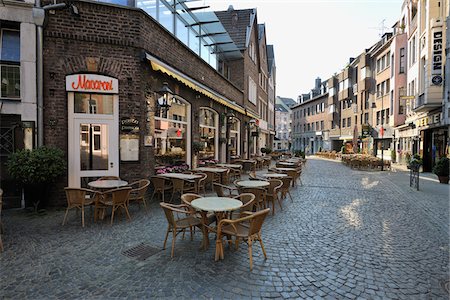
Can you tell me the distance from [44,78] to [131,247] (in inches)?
206

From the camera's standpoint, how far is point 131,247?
457 cm

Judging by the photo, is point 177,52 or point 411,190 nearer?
point 177,52

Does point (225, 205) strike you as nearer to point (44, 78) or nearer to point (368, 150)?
point (44, 78)

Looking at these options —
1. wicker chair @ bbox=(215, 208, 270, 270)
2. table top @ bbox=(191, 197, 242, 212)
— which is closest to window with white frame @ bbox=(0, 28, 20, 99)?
table top @ bbox=(191, 197, 242, 212)

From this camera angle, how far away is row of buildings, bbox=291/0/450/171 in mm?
15227

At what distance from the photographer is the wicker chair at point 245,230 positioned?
3.88 metres

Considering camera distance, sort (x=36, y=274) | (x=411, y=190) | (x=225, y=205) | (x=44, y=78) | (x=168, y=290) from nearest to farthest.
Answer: (x=168, y=290), (x=36, y=274), (x=225, y=205), (x=44, y=78), (x=411, y=190)

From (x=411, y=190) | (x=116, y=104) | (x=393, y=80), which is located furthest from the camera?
(x=393, y=80)

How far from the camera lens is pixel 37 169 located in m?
6.20

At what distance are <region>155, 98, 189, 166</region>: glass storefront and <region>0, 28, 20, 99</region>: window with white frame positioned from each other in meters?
3.83

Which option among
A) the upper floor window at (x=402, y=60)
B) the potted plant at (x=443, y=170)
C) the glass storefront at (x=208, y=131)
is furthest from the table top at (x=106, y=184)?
the upper floor window at (x=402, y=60)

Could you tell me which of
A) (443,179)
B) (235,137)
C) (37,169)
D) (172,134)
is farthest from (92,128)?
(443,179)

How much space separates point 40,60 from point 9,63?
3.09ft

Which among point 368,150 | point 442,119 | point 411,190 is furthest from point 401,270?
point 368,150
